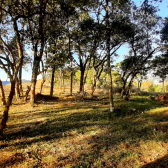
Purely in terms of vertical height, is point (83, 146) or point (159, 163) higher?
point (159, 163)

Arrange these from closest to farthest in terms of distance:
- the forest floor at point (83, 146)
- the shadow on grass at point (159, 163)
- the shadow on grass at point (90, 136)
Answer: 1. the shadow on grass at point (159, 163)
2. the forest floor at point (83, 146)
3. the shadow on grass at point (90, 136)

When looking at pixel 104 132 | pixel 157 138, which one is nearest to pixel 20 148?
pixel 104 132

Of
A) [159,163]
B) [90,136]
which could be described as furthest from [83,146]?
[159,163]

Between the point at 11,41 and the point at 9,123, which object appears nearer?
the point at 9,123

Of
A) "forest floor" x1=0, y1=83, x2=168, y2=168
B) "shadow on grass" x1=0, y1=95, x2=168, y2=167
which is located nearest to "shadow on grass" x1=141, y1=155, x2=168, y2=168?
"forest floor" x1=0, y1=83, x2=168, y2=168

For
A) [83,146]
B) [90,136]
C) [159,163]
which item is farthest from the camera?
[90,136]

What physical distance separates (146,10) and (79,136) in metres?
17.3

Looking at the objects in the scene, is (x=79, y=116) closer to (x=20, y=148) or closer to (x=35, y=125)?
(x=35, y=125)

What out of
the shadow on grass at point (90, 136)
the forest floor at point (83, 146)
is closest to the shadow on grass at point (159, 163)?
the forest floor at point (83, 146)

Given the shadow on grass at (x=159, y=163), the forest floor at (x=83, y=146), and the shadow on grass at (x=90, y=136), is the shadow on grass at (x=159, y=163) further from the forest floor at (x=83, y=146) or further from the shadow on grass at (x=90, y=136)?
the shadow on grass at (x=90, y=136)

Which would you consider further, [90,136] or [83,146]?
[90,136]

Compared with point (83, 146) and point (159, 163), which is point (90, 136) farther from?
point (159, 163)

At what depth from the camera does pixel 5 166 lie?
470 centimetres

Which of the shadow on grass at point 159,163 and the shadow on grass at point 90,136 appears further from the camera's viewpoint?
the shadow on grass at point 90,136
